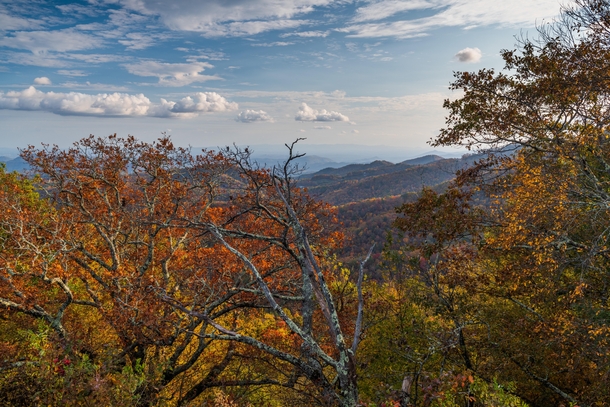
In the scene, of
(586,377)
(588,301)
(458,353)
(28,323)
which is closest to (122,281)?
(28,323)

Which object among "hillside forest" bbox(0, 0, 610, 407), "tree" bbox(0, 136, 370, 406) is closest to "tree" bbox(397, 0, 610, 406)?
"hillside forest" bbox(0, 0, 610, 407)

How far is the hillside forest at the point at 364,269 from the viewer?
7543 mm

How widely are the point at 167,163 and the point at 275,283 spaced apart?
8581mm

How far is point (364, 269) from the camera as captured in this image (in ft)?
44.8

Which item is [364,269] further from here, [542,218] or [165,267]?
[165,267]

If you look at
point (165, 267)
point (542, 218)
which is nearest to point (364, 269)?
point (542, 218)

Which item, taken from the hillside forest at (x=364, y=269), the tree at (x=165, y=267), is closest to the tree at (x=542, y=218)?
the hillside forest at (x=364, y=269)

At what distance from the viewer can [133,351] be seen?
43.4ft

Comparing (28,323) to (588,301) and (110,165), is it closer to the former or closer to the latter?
(110,165)

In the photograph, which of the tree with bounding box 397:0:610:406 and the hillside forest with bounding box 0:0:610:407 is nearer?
the hillside forest with bounding box 0:0:610:407

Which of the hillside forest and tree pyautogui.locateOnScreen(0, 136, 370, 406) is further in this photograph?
tree pyautogui.locateOnScreen(0, 136, 370, 406)

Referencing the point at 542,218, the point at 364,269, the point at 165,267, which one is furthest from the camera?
the point at 165,267

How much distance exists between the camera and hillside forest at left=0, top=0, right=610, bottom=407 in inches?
297

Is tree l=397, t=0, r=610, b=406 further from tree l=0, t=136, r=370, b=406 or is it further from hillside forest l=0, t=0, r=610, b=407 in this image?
tree l=0, t=136, r=370, b=406
